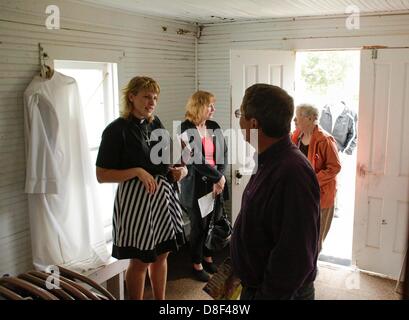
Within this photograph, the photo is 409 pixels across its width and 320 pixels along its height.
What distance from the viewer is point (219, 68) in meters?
4.61

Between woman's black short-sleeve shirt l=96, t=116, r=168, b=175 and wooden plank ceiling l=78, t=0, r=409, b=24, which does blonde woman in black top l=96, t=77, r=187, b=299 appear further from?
wooden plank ceiling l=78, t=0, r=409, b=24

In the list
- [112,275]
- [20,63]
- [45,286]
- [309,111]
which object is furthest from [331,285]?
[20,63]

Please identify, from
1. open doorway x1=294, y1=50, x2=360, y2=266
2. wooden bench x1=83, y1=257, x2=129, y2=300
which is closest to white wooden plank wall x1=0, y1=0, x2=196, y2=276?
wooden bench x1=83, y1=257, x2=129, y2=300

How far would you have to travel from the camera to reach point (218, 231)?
3752mm

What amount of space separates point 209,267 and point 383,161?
191 cm

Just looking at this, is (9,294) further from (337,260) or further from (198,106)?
(337,260)

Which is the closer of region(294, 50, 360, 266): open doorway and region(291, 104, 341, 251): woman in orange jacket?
region(291, 104, 341, 251): woman in orange jacket

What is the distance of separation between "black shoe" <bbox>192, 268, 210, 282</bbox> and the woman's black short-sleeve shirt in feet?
4.99

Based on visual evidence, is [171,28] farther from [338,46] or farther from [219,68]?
[338,46]

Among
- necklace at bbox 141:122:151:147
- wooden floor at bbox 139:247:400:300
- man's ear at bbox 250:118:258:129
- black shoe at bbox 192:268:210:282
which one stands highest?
man's ear at bbox 250:118:258:129

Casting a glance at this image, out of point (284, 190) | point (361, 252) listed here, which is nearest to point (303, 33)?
point (361, 252)

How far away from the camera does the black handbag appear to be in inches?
146
